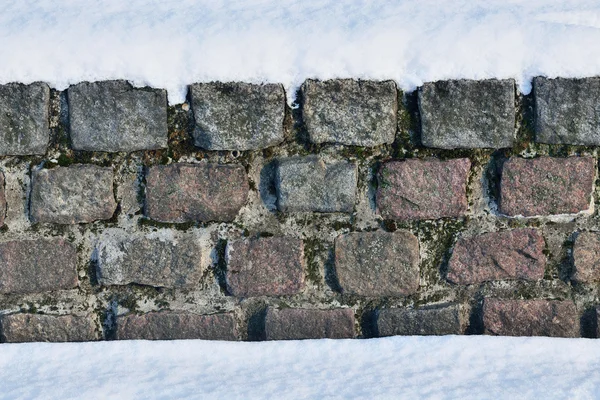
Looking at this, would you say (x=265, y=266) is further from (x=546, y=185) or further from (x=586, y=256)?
(x=586, y=256)

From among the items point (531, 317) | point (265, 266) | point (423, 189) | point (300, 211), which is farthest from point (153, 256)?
point (531, 317)

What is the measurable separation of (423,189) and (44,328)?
1.30 metres

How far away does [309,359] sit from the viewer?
2576 millimetres

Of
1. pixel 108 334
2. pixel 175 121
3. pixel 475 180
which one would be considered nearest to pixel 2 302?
pixel 108 334

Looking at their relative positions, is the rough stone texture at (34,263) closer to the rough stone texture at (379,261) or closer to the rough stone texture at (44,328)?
the rough stone texture at (44,328)

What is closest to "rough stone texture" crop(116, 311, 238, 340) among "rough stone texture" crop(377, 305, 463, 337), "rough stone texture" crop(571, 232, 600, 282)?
"rough stone texture" crop(377, 305, 463, 337)

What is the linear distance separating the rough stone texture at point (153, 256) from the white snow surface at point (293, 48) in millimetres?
448

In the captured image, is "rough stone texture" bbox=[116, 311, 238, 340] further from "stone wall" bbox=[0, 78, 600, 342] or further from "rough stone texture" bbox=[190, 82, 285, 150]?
"rough stone texture" bbox=[190, 82, 285, 150]

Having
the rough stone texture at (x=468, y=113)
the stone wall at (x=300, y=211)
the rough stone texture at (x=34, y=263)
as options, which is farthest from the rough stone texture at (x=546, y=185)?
the rough stone texture at (x=34, y=263)

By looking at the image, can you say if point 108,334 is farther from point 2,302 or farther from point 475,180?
point 475,180

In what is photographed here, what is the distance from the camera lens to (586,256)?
2.63 metres

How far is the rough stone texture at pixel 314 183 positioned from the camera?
101 inches

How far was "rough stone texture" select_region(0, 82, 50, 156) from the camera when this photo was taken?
2.53 meters

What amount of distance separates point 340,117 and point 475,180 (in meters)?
0.48
